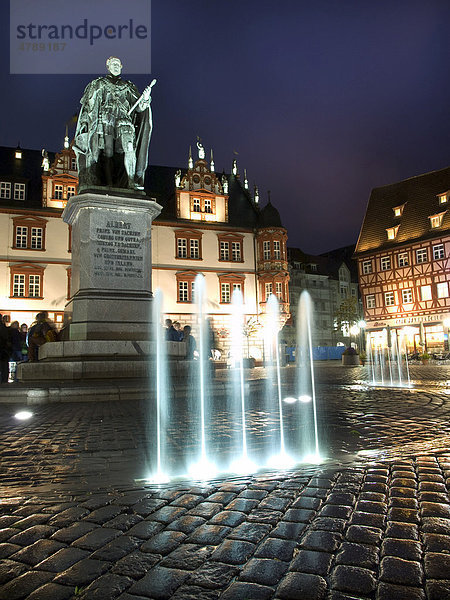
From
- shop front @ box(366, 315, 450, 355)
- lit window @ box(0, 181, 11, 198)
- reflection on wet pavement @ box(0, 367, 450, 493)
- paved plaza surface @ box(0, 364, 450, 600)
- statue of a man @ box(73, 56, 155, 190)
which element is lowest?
paved plaza surface @ box(0, 364, 450, 600)

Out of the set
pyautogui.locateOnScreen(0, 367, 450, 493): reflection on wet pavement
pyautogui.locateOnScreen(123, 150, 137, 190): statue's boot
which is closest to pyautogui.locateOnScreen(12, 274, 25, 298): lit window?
pyautogui.locateOnScreen(123, 150, 137, 190): statue's boot

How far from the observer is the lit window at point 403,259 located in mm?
42216

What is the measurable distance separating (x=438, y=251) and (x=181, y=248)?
69.2 feet

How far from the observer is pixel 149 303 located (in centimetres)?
1091

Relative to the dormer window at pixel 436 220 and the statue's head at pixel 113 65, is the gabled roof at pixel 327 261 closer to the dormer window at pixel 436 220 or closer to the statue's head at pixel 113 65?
the dormer window at pixel 436 220

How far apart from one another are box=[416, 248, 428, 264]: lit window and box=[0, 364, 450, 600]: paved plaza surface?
39.4 meters

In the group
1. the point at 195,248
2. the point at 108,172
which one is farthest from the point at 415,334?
the point at 108,172

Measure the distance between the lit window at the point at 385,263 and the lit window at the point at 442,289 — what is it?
18.0 ft

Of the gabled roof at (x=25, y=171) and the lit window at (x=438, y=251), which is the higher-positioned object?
the gabled roof at (x=25, y=171)

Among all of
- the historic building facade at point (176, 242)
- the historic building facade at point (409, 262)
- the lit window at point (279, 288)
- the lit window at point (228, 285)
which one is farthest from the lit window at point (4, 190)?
the historic building facade at point (409, 262)

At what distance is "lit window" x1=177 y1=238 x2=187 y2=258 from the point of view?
39.8 m

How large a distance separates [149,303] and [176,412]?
4393mm

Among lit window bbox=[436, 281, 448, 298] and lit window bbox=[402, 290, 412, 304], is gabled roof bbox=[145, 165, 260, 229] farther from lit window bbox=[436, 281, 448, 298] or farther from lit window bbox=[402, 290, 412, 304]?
lit window bbox=[436, 281, 448, 298]

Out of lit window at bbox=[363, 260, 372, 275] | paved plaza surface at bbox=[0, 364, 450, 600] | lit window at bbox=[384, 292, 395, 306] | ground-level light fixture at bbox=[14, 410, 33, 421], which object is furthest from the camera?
lit window at bbox=[363, 260, 372, 275]
